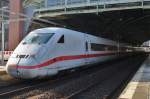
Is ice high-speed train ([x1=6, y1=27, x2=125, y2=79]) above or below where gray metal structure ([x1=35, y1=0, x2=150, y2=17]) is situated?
below

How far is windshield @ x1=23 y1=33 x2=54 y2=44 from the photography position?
19.3 meters

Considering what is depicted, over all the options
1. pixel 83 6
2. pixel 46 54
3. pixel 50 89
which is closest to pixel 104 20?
pixel 83 6

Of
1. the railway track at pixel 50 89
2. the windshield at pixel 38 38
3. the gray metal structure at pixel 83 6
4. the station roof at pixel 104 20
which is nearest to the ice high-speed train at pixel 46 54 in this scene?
the windshield at pixel 38 38

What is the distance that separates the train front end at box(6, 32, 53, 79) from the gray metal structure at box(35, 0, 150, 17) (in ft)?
83.3

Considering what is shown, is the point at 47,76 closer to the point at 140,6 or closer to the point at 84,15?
the point at 140,6

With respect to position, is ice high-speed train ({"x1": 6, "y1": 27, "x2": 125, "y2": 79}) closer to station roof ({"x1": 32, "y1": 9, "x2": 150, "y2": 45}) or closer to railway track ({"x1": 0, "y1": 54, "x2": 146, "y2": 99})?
railway track ({"x1": 0, "y1": 54, "x2": 146, "y2": 99})

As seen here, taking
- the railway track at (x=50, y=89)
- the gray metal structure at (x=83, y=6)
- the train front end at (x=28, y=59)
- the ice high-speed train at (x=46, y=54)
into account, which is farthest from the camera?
the gray metal structure at (x=83, y=6)

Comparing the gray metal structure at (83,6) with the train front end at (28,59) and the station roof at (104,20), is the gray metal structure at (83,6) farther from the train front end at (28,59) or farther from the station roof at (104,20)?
the train front end at (28,59)

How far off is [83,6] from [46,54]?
28833 millimetres

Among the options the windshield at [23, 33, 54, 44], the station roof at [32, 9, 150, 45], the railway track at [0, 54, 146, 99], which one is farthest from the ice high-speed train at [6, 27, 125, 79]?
the station roof at [32, 9, 150, 45]

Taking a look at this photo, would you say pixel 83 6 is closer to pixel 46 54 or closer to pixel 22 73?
pixel 46 54

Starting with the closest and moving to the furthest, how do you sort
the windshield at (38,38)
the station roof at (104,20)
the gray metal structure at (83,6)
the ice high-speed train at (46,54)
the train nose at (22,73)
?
the train nose at (22,73)
the ice high-speed train at (46,54)
the windshield at (38,38)
the gray metal structure at (83,6)
the station roof at (104,20)

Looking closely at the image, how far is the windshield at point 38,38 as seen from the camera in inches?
758

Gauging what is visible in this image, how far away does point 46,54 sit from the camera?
1845 cm
